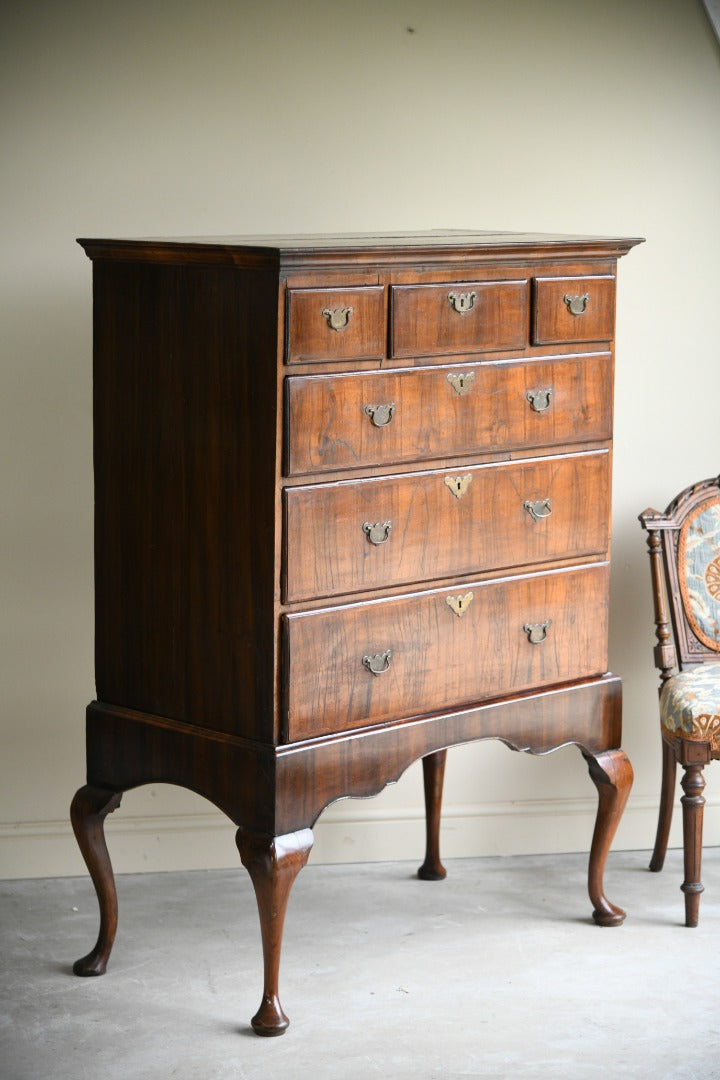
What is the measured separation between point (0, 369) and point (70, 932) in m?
1.32


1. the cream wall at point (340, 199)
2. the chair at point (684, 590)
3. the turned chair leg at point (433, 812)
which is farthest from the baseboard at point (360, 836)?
the chair at point (684, 590)

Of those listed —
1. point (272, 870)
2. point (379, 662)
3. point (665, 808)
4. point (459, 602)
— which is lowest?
point (665, 808)

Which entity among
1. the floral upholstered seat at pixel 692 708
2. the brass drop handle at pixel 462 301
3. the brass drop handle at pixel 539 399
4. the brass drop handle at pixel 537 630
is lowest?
the floral upholstered seat at pixel 692 708

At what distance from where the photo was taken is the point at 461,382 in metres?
3.12

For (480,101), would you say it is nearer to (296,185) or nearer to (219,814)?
(296,185)

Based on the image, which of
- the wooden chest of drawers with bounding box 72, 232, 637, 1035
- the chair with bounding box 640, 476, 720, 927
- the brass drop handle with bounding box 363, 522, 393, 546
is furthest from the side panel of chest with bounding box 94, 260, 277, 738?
the chair with bounding box 640, 476, 720, 927

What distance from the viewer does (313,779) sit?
118 inches

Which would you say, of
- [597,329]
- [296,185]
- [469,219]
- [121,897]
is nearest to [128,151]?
[296,185]

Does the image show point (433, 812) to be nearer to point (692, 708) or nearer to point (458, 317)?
point (692, 708)

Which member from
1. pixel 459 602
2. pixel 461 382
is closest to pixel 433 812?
pixel 459 602

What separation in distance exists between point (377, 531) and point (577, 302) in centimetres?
71

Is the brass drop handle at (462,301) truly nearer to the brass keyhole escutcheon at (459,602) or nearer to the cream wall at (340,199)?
the brass keyhole escutcheon at (459,602)

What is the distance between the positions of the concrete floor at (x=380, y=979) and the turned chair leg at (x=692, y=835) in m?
0.06

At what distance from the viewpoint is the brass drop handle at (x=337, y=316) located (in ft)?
9.46
